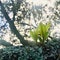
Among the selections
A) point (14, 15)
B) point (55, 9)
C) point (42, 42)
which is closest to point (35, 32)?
point (42, 42)

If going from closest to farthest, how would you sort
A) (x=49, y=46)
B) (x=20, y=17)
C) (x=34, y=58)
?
(x=34, y=58) < (x=49, y=46) < (x=20, y=17)

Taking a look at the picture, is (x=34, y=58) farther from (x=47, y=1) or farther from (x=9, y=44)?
(x=47, y=1)

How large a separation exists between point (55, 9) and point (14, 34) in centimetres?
158

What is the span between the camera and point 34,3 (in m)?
5.81

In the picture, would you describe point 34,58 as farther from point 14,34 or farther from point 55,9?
point 55,9

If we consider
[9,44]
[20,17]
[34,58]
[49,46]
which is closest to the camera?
[34,58]

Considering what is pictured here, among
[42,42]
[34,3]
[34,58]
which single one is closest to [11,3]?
[34,3]

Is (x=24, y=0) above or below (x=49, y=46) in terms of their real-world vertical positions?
above

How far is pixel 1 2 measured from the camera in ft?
17.5

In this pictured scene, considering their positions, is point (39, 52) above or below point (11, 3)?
below

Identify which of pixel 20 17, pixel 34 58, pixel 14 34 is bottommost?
pixel 34 58

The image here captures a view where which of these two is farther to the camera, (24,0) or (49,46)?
(24,0)

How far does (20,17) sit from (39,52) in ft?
5.52

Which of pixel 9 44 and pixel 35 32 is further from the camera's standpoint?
pixel 9 44
